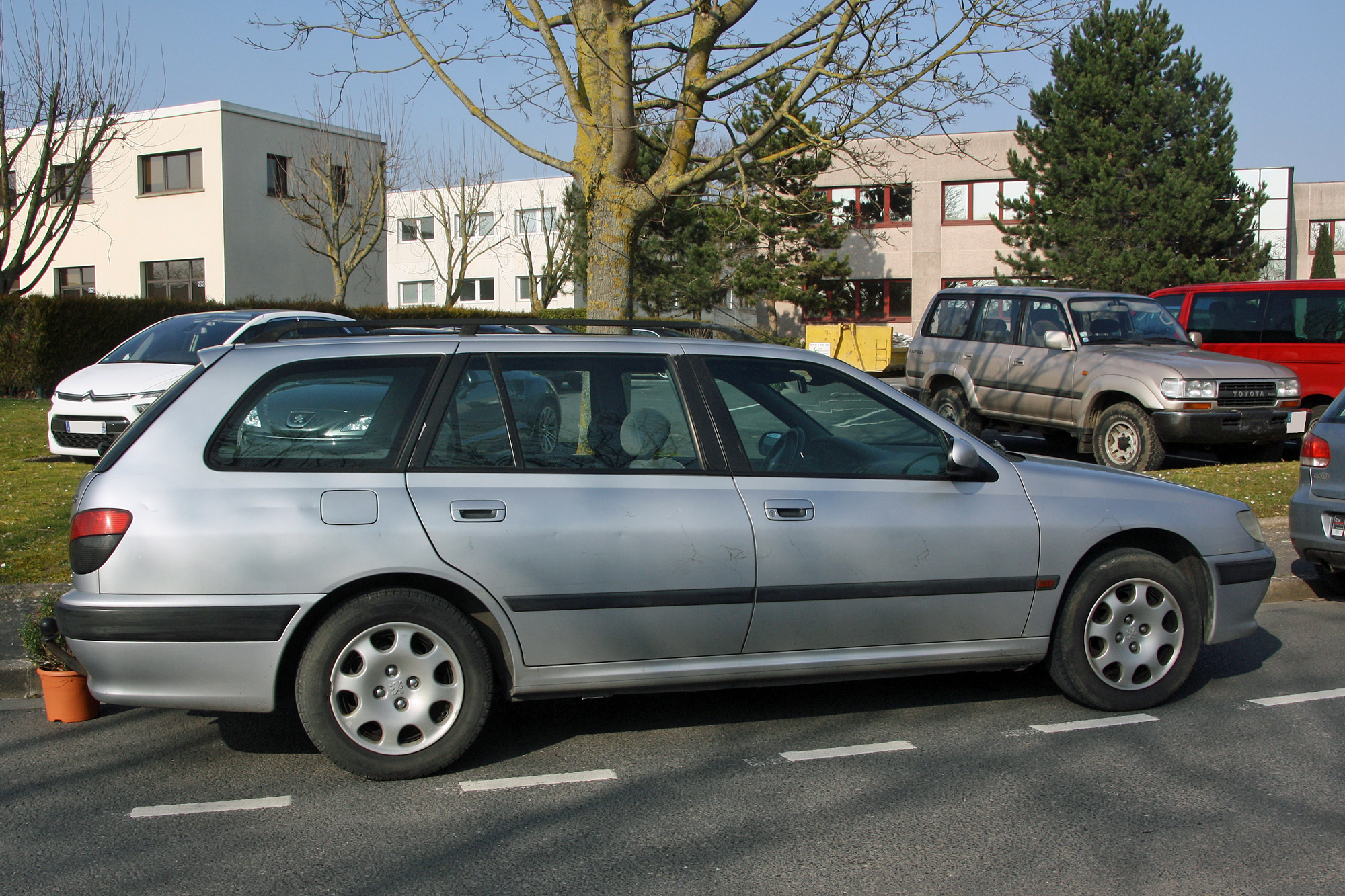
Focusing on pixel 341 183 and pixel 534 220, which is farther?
pixel 534 220

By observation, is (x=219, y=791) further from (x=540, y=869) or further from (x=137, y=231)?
(x=137, y=231)

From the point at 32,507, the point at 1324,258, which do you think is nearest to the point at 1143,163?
the point at 1324,258

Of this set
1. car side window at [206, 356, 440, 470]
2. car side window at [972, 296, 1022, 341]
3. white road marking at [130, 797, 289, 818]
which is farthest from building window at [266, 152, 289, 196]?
white road marking at [130, 797, 289, 818]

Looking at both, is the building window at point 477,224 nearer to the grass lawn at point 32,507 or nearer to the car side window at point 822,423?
the grass lawn at point 32,507

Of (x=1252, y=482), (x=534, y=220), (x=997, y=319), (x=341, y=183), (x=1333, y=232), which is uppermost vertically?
(x=534, y=220)

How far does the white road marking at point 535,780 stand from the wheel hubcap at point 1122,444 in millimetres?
8387

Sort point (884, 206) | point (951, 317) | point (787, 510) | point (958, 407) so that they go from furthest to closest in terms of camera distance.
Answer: point (884, 206), point (951, 317), point (958, 407), point (787, 510)

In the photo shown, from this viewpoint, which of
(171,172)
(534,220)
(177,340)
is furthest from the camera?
(534,220)

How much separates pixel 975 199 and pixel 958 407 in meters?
27.5

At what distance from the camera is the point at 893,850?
339 cm

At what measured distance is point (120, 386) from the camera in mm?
11016

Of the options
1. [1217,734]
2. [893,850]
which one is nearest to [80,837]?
[893,850]

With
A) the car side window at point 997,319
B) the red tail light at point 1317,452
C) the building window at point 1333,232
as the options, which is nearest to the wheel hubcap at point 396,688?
the red tail light at point 1317,452

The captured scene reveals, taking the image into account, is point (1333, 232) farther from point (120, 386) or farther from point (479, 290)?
point (120, 386)
